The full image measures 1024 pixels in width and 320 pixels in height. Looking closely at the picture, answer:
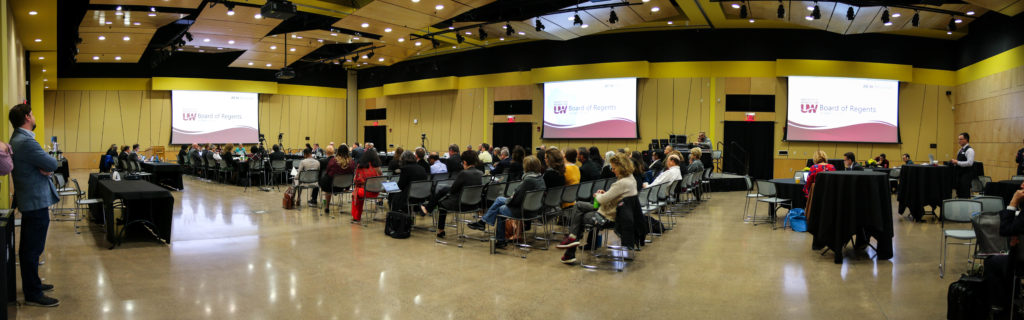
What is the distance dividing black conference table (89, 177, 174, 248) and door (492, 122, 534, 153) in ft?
38.0

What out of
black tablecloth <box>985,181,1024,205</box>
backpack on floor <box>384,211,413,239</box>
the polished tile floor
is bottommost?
the polished tile floor

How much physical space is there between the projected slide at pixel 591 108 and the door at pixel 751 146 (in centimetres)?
245

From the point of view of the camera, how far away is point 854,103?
14070mm

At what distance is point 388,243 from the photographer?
611 cm

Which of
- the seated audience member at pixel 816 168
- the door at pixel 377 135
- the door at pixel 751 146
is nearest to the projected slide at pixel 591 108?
the door at pixel 751 146

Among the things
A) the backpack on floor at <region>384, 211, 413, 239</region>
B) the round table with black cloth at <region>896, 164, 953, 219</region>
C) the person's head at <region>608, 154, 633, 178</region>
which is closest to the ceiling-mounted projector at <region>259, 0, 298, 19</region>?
the backpack on floor at <region>384, 211, 413, 239</region>

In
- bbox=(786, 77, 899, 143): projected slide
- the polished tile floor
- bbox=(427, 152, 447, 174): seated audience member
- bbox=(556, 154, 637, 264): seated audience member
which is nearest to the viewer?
the polished tile floor

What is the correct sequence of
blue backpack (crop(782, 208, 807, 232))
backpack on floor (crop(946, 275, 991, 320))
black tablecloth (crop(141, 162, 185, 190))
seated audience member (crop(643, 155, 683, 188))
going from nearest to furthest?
1. backpack on floor (crop(946, 275, 991, 320))
2. blue backpack (crop(782, 208, 807, 232))
3. seated audience member (crop(643, 155, 683, 188))
4. black tablecloth (crop(141, 162, 185, 190))

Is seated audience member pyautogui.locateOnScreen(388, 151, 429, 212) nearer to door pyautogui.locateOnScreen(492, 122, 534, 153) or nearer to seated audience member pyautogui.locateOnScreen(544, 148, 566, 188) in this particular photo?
seated audience member pyautogui.locateOnScreen(544, 148, 566, 188)

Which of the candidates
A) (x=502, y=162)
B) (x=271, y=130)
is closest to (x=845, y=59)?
(x=502, y=162)

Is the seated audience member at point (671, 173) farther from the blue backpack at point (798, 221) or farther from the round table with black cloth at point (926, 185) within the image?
the round table with black cloth at point (926, 185)

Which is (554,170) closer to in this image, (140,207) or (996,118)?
(140,207)

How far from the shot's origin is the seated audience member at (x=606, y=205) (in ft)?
16.4

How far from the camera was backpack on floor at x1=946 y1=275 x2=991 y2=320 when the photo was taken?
3.31 meters
